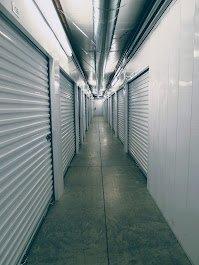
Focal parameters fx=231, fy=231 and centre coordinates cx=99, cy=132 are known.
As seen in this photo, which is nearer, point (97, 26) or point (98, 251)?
point (98, 251)

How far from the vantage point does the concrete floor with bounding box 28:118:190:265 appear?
285cm

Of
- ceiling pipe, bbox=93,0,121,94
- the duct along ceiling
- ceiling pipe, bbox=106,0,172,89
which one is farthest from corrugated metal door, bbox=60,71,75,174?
ceiling pipe, bbox=106,0,172,89

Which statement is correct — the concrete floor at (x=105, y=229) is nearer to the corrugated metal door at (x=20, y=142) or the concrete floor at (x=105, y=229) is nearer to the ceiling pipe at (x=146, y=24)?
the corrugated metal door at (x=20, y=142)

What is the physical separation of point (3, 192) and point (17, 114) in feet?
3.03

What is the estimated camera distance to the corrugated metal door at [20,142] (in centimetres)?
235

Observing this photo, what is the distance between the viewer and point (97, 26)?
3.96 metres

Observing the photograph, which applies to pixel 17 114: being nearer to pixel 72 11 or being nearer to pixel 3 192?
pixel 3 192

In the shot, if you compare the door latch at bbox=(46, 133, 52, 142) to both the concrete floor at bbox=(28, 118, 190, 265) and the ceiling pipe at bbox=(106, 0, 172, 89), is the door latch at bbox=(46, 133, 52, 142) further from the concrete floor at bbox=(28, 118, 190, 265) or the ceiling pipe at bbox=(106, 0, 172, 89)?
the ceiling pipe at bbox=(106, 0, 172, 89)

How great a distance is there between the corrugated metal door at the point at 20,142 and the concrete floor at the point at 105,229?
1.08ft

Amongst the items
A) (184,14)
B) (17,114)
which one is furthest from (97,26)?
(17,114)

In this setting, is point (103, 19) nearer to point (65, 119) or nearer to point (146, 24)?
point (146, 24)

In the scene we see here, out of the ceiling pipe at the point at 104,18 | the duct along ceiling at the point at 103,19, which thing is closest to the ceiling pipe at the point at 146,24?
the duct along ceiling at the point at 103,19

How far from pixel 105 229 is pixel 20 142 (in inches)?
71.7

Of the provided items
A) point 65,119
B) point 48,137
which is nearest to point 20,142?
point 48,137
